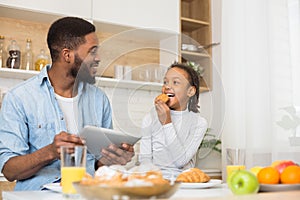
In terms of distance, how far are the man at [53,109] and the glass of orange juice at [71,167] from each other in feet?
1.39

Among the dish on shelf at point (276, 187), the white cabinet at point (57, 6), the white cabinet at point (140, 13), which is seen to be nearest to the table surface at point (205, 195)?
the dish on shelf at point (276, 187)

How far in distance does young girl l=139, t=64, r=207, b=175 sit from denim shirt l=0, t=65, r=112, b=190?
0.64 ft

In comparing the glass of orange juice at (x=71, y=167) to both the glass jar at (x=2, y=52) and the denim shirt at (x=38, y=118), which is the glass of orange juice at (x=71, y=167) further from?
the glass jar at (x=2, y=52)

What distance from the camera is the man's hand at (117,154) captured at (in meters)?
1.63

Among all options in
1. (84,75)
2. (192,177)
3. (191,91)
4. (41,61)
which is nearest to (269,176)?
(192,177)

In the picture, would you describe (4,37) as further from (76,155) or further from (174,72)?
(76,155)

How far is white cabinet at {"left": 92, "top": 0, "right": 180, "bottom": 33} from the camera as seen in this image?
3.23 metres

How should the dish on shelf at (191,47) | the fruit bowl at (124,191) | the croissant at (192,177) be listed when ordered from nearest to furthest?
the fruit bowl at (124,191) < the croissant at (192,177) < the dish on shelf at (191,47)

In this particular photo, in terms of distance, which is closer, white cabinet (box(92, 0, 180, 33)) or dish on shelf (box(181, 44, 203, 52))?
dish on shelf (box(181, 44, 203, 52))

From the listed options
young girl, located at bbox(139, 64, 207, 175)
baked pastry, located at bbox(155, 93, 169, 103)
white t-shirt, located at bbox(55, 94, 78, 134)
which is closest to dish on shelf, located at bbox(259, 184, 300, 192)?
young girl, located at bbox(139, 64, 207, 175)

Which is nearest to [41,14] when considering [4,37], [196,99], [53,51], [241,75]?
[4,37]

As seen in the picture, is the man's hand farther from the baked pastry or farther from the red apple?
the red apple

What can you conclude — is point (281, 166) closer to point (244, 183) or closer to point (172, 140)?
point (244, 183)

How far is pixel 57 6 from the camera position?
120 inches
